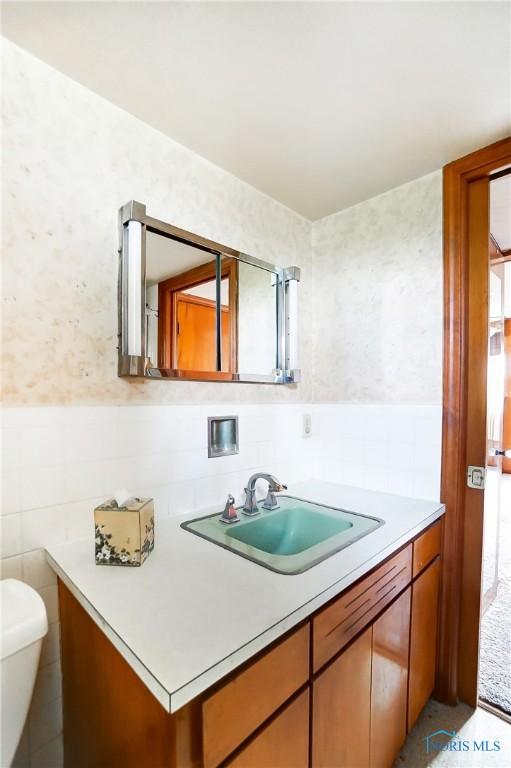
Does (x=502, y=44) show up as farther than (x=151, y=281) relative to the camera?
No

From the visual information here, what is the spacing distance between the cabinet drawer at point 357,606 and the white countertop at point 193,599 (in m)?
0.05

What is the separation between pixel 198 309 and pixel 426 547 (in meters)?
1.28

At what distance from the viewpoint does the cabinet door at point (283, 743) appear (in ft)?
2.23

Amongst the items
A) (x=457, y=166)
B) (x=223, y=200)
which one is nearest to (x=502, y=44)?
(x=457, y=166)

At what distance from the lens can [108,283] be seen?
116cm

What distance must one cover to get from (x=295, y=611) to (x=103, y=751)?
595 millimetres

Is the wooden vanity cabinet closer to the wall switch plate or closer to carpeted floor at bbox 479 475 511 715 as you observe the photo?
the wall switch plate

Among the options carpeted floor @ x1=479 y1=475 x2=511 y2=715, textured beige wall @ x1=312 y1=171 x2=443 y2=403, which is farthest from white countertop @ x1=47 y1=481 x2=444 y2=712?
carpeted floor @ x1=479 y1=475 x2=511 y2=715

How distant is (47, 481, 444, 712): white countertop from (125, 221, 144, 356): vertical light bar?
0.62 metres

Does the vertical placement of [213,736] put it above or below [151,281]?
below

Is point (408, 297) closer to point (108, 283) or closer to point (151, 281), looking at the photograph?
point (151, 281)

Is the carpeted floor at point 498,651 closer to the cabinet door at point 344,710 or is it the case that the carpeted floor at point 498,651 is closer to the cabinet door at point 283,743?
the cabinet door at point 344,710

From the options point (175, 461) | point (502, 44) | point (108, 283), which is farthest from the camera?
point (175, 461)

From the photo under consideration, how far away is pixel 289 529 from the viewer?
1.43m
